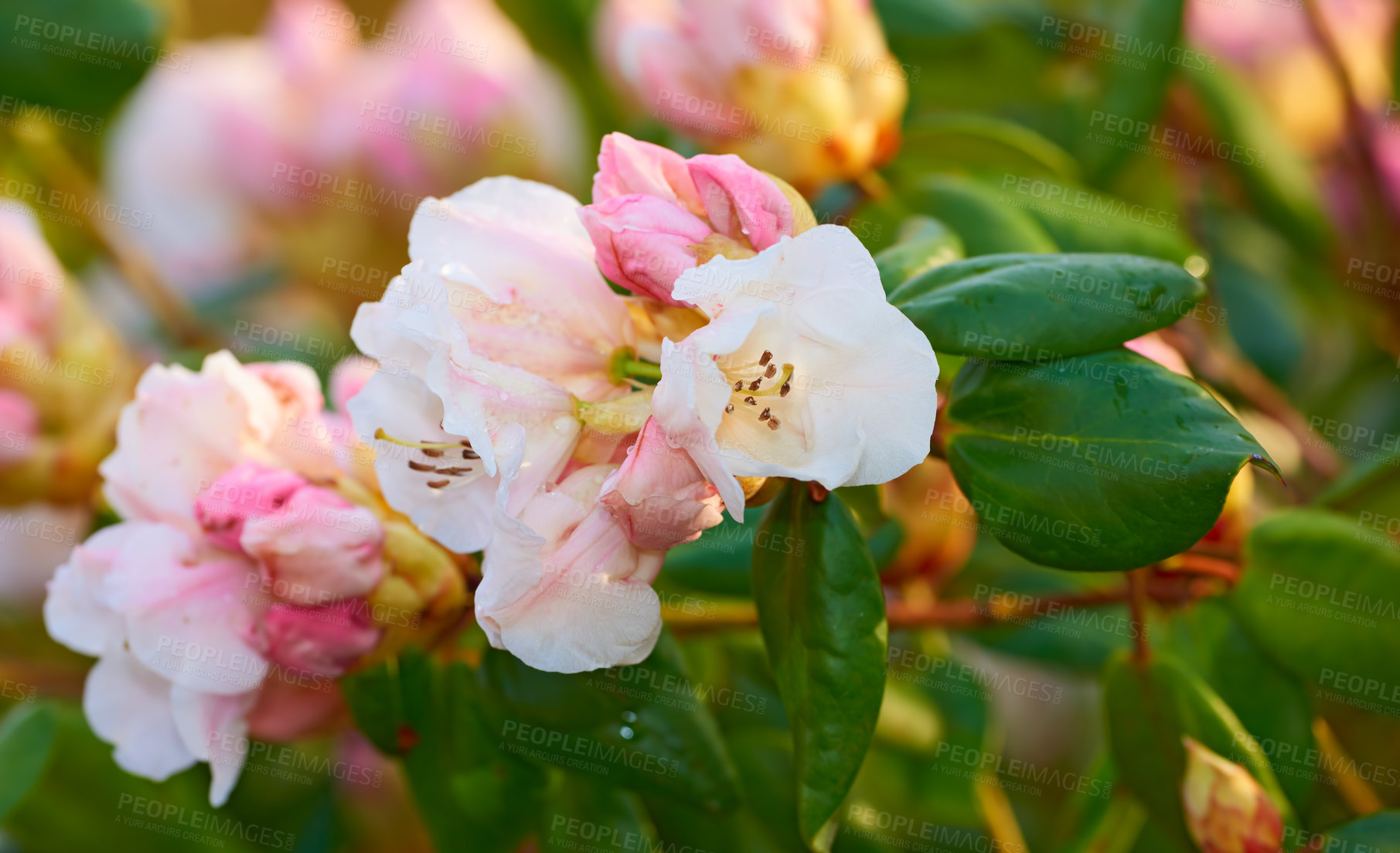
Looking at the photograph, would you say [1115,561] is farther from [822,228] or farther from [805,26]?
[805,26]

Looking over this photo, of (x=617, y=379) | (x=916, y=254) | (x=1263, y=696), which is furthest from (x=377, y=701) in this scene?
(x=1263, y=696)

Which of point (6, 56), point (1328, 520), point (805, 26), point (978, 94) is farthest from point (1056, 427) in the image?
point (6, 56)

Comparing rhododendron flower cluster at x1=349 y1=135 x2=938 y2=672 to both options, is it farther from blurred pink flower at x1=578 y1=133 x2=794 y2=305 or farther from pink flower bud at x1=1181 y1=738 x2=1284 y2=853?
pink flower bud at x1=1181 y1=738 x2=1284 y2=853

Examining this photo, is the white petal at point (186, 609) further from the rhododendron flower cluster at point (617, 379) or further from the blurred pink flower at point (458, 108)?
the blurred pink flower at point (458, 108)

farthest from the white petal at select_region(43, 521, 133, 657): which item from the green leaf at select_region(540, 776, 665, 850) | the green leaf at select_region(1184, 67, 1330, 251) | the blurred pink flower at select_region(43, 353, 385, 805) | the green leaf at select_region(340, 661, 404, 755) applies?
the green leaf at select_region(1184, 67, 1330, 251)

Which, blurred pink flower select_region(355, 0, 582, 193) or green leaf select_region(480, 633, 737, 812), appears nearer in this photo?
green leaf select_region(480, 633, 737, 812)

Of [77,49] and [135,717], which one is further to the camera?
[77,49]

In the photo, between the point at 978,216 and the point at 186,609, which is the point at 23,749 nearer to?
the point at 186,609
